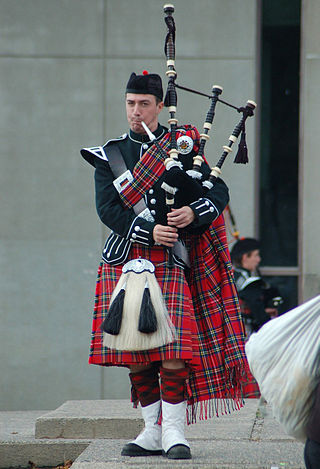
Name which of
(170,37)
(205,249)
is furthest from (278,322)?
(170,37)

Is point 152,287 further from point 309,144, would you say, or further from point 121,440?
point 309,144

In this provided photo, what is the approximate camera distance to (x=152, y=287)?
3.92 meters

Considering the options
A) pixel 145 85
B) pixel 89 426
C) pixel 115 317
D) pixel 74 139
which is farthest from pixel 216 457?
pixel 74 139

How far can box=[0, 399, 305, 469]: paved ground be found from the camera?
12.7 feet

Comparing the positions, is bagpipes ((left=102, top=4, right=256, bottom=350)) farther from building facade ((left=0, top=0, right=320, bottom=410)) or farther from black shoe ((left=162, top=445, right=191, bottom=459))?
building facade ((left=0, top=0, right=320, bottom=410))

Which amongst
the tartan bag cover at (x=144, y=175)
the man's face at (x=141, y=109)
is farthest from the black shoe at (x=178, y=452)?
the man's face at (x=141, y=109)

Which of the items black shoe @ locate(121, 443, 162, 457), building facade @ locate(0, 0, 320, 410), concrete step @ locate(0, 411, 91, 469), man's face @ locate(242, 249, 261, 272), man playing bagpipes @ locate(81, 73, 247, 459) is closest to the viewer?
man playing bagpipes @ locate(81, 73, 247, 459)

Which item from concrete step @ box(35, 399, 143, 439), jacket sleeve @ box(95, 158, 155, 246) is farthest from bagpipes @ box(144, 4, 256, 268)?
concrete step @ box(35, 399, 143, 439)

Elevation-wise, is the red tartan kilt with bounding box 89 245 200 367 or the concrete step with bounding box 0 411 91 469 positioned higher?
the red tartan kilt with bounding box 89 245 200 367

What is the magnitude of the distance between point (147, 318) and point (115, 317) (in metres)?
0.16

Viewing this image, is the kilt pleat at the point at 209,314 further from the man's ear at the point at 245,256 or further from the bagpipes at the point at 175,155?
the man's ear at the point at 245,256

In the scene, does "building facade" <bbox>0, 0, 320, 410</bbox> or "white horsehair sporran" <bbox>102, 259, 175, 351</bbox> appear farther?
"building facade" <bbox>0, 0, 320, 410</bbox>

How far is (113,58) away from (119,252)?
397 cm

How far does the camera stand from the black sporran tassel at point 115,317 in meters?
3.86
